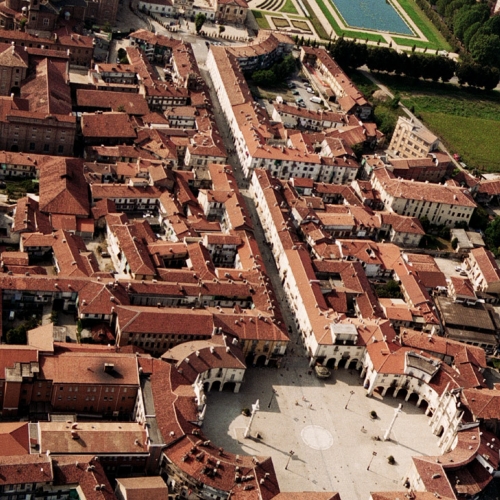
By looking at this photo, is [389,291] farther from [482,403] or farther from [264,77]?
[264,77]

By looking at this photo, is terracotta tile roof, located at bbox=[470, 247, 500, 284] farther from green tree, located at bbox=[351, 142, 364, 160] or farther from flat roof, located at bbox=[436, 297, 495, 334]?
green tree, located at bbox=[351, 142, 364, 160]

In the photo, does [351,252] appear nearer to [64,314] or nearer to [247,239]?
[247,239]

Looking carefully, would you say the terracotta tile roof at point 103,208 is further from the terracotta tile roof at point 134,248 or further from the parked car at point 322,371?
the parked car at point 322,371

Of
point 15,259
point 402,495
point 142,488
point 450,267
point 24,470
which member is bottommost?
point 450,267

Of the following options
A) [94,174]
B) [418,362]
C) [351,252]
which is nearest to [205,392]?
[418,362]

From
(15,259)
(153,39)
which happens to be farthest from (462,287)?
(153,39)

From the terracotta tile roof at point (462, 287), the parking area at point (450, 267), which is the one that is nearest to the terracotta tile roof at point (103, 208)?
the terracotta tile roof at point (462, 287)
